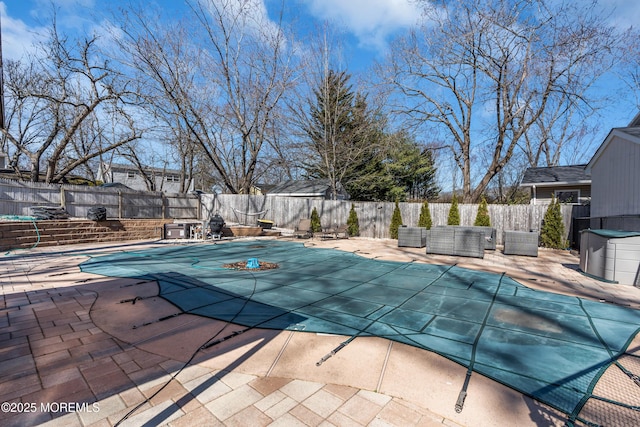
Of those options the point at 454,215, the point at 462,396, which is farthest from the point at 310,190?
the point at 462,396

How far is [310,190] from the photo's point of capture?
17172 mm

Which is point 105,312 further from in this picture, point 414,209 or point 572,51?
point 572,51

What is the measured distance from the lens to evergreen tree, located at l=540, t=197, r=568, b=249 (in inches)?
367

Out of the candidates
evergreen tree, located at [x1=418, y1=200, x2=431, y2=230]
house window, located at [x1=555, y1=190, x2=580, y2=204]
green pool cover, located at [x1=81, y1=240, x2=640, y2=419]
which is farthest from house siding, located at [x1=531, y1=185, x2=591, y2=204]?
green pool cover, located at [x1=81, y1=240, x2=640, y2=419]

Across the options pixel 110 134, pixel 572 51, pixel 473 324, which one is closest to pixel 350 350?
pixel 473 324

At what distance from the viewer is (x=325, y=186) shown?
686 inches

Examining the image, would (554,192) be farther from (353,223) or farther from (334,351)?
(334,351)

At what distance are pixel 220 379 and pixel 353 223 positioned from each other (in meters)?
10.7

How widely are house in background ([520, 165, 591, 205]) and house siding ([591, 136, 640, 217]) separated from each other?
10.8ft

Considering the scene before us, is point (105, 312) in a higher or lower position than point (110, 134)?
lower

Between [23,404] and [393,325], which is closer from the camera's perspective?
[23,404]

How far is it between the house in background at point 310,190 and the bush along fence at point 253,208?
10.1ft

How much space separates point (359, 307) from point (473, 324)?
117 cm

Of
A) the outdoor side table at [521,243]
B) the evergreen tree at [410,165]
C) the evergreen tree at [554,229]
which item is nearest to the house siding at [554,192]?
the evergreen tree at [554,229]
